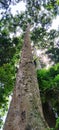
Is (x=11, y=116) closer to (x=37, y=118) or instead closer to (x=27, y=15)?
(x=37, y=118)

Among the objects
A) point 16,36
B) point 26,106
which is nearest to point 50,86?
point 26,106

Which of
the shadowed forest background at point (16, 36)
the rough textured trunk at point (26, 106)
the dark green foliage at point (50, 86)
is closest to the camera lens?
the rough textured trunk at point (26, 106)

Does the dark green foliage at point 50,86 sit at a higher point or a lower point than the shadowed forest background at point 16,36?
lower

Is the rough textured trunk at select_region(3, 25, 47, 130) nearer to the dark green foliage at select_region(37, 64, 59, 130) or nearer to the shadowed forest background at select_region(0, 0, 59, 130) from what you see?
the dark green foliage at select_region(37, 64, 59, 130)

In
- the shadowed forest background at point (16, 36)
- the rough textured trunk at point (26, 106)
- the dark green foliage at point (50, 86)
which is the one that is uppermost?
the shadowed forest background at point (16, 36)

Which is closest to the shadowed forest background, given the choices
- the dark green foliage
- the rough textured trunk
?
the dark green foliage

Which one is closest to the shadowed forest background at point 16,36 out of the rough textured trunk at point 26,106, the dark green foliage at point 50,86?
the dark green foliage at point 50,86

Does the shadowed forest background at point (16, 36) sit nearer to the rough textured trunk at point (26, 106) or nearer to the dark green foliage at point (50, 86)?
the dark green foliage at point (50, 86)

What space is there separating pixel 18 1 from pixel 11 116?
821cm

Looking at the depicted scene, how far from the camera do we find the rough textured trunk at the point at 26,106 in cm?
506

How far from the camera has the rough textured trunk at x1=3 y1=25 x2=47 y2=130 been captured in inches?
199

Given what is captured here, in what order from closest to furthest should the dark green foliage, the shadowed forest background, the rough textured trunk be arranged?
the rough textured trunk, the dark green foliage, the shadowed forest background

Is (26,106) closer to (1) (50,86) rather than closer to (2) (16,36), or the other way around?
(1) (50,86)

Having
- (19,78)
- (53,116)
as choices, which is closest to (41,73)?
(53,116)
